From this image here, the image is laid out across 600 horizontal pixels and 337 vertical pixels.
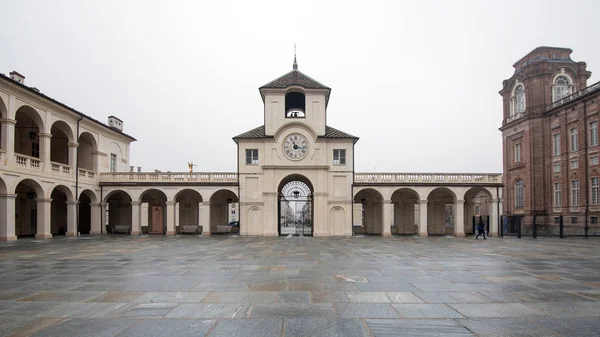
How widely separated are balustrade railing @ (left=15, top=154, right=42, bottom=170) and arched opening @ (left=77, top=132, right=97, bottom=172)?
7254 millimetres

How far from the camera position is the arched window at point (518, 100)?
4451 cm

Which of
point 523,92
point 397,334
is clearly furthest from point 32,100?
point 523,92

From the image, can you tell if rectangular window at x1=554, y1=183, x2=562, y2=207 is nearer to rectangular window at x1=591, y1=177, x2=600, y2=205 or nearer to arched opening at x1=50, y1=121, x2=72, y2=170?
rectangular window at x1=591, y1=177, x2=600, y2=205

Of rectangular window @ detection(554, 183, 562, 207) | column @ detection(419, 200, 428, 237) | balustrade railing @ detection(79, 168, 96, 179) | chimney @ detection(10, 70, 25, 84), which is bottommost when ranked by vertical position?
column @ detection(419, 200, 428, 237)

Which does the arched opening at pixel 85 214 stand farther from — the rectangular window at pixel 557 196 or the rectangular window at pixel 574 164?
the rectangular window at pixel 574 164

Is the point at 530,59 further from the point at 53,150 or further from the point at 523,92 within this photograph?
the point at 53,150

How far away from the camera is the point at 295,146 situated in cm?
3344

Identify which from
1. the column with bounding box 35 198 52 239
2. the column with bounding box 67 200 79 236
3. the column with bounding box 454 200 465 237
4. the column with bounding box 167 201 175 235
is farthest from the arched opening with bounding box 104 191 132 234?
the column with bounding box 454 200 465 237

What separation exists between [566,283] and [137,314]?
989cm

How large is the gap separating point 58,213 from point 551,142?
48.9m

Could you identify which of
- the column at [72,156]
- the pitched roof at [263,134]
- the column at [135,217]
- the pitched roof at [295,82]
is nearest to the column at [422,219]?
the pitched roof at [263,134]

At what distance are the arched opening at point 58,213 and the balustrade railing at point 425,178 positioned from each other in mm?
26426

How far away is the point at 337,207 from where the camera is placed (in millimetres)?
33312

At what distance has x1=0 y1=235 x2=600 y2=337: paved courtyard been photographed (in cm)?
596
